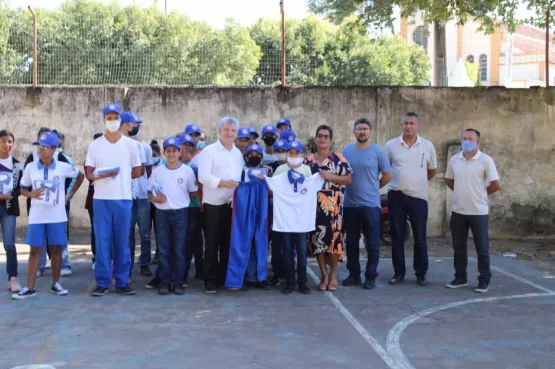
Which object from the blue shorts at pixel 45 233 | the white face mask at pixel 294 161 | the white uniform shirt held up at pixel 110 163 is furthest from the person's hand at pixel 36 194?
the white face mask at pixel 294 161

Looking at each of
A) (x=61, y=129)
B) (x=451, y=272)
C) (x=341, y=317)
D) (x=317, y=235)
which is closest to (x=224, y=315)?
(x=341, y=317)

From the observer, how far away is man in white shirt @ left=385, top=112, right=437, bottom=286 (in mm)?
7641

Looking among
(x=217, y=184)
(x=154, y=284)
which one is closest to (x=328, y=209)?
(x=217, y=184)

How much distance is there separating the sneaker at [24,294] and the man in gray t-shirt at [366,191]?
11.6 feet

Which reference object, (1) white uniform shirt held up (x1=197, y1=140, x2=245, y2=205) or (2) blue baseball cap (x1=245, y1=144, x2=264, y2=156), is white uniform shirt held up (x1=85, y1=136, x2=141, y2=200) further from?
(2) blue baseball cap (x1=245, y1=144, x2=264, y2=156)

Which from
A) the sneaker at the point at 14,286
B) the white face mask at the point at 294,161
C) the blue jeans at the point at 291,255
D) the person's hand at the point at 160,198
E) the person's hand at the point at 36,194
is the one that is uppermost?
the white face mask at the point at 294,161

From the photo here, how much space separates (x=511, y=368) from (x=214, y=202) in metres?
3.60

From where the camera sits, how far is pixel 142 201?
823 cm

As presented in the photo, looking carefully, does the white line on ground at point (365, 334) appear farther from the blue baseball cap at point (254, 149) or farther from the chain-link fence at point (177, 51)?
the chain-link fence at point (177, 51)

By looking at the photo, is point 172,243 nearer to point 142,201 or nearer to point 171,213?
point 171,213

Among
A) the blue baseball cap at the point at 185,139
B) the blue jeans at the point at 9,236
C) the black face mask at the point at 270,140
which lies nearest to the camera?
the blue jeans at the point at 9,236

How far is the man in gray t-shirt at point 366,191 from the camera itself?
24.5ft

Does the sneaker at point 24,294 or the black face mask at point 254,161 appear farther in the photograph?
the black face mask at point 254,161

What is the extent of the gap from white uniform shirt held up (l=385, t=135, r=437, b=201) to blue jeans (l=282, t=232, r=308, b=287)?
1429 mm
